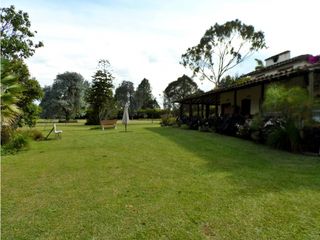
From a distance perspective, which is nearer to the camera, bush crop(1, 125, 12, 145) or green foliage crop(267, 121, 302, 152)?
green foliage crop(267, 121, 302, 152)

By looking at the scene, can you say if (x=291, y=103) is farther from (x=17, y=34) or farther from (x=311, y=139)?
(x=17, y=34)

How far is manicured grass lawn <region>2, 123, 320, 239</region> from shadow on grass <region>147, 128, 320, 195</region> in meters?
0.02

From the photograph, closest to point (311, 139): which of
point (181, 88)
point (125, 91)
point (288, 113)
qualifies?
point (288, 113)

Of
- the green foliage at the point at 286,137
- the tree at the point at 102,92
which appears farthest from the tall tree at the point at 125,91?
the green foliage at the point at 286,137

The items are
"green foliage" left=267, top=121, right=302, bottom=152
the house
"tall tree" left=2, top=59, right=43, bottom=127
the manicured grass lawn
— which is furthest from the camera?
"tall tree" left=2, top=59, right=43, bottom=127

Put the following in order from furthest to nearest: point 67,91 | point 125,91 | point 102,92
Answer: point 125,91
point 67,91
point 102,92

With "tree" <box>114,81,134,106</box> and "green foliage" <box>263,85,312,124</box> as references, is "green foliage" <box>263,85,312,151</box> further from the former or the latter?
"tree" <box>114,81,134,106</box>

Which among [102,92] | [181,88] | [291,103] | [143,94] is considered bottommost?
[291,103]

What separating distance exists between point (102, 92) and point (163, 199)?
2800cm

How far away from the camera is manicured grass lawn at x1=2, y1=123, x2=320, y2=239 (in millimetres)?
3502

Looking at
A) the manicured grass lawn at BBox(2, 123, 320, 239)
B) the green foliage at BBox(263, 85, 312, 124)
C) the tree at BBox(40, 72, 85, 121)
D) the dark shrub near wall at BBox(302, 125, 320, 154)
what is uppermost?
the tree at BBox(40, 72, 85, 121)

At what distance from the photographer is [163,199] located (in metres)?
4.59

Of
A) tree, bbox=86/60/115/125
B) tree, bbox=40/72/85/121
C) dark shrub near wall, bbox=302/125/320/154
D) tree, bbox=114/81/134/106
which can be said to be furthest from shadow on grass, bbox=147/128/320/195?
tree, bbox=114/81/134/106

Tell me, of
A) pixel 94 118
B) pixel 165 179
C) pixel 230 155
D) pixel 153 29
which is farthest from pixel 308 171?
pixel 94 118
